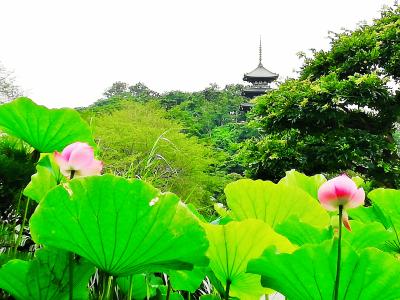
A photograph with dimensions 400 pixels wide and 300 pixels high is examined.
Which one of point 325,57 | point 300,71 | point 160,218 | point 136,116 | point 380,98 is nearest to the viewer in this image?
point 160,218

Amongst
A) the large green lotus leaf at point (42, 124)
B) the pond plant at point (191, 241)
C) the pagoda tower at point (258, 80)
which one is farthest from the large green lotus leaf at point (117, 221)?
the pagoda tower at point (258, 80)

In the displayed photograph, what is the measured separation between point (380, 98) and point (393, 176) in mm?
1014

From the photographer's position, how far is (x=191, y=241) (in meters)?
0.34

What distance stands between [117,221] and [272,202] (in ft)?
0.65

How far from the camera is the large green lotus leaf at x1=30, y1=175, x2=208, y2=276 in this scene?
13.1 inches

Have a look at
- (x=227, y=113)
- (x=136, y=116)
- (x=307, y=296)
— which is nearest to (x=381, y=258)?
(x=307, y=296)

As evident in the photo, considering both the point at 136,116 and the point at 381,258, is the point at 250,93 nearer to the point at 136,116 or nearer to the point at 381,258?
the point at 136,116

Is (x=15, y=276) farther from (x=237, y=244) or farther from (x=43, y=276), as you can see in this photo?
(x=237, y=244)

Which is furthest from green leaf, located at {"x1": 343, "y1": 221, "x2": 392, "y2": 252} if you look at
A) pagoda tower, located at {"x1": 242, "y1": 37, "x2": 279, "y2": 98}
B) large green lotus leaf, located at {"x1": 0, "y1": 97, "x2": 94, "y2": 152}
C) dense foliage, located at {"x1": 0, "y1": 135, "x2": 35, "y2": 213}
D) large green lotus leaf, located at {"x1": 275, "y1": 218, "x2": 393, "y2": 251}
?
pagoda tower, located at {"x1": 242, "y1": 37, "x2": 279, "y2": 98}

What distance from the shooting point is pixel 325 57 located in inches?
251

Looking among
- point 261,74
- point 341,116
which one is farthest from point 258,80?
point 341,116

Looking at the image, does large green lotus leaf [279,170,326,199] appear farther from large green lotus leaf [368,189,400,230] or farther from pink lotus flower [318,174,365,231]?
pink lotus flower [318,174,365,231]

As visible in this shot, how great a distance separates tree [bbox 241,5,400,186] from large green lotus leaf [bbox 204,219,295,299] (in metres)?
5.08

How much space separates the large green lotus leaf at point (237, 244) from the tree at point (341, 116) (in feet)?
16.7
